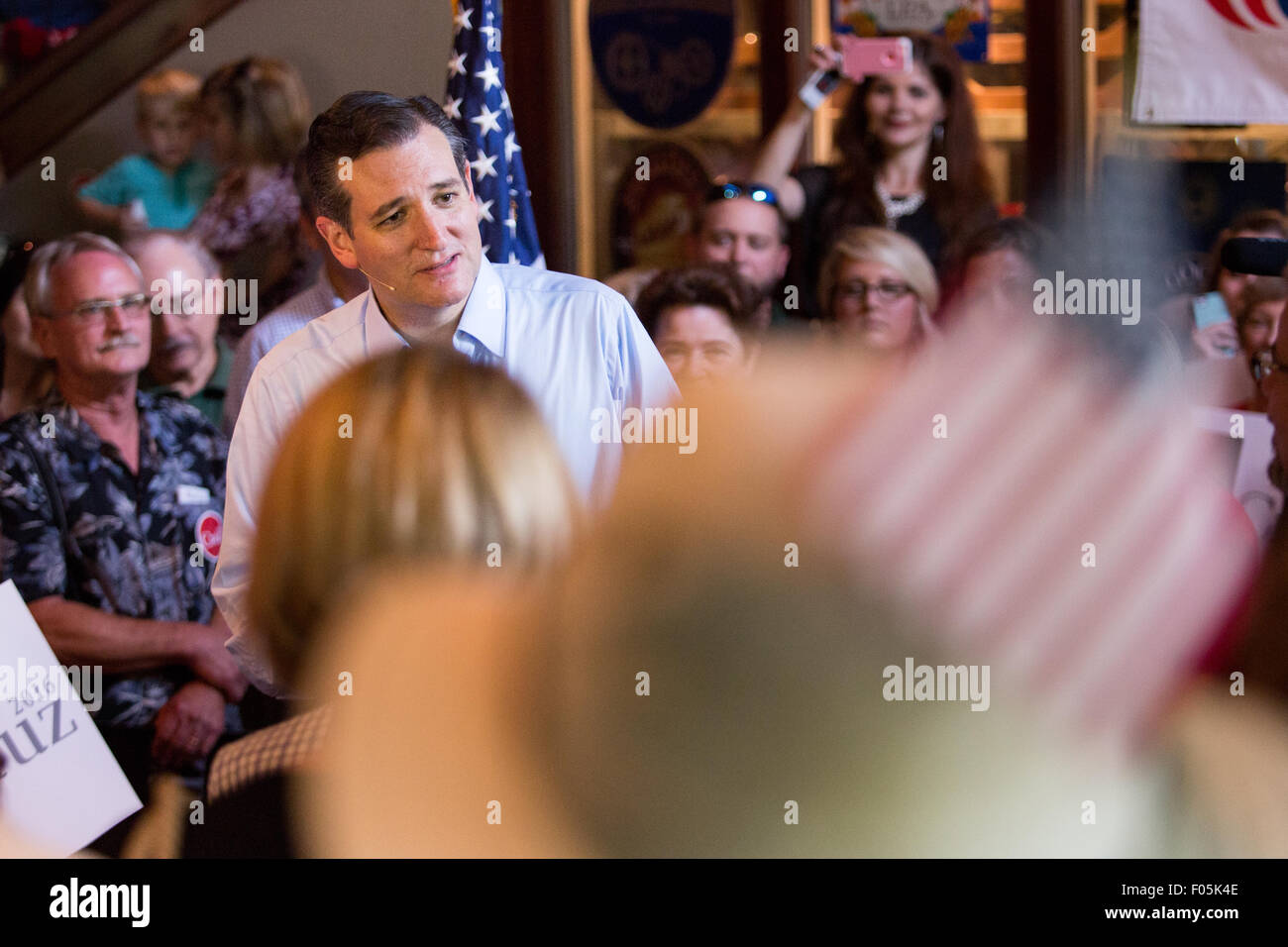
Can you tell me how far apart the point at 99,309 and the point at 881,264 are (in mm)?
1135

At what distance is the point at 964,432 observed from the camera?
40cm

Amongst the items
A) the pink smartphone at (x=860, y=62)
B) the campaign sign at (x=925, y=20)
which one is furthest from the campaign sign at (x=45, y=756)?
the campaign sign at (x=925, y=20)

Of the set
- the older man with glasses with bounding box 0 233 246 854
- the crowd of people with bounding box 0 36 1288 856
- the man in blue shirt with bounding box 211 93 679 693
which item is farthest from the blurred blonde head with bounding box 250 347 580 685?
the older man with glasses with bounding box 0 233 246 854

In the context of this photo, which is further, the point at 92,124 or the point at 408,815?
the point at 92,124

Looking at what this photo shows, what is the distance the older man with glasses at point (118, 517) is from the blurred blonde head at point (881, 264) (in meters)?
0.91

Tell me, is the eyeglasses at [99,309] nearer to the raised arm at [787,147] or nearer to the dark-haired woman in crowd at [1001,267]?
the raised arm at [787,147]

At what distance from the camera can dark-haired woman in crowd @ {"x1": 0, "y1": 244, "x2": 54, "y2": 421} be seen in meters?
1.93

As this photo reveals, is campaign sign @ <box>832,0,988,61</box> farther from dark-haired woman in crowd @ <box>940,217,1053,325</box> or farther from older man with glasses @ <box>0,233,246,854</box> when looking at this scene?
older man with glasses @ <box>0,233,246,854</box>

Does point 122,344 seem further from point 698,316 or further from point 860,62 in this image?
point 860,62

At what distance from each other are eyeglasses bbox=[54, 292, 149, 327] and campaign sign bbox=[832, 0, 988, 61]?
124cm

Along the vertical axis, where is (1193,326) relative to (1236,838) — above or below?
above
